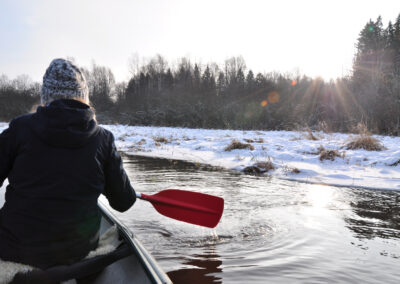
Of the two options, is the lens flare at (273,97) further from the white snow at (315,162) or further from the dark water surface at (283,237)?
the dark water surface at (283,237)

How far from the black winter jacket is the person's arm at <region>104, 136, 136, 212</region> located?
0.13m

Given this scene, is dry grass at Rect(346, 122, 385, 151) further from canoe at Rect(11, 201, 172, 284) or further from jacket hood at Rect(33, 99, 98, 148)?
jacket hood at Rect(33, 99, 98, 148)

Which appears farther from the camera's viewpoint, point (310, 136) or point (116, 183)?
point (310, 136)

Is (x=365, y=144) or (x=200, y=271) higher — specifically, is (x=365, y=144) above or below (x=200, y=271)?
above

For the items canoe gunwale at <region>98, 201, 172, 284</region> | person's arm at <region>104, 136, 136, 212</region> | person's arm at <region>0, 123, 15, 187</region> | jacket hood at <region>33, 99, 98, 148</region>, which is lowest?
canoe gunwale at <region>98, 201, 172, 284</region>

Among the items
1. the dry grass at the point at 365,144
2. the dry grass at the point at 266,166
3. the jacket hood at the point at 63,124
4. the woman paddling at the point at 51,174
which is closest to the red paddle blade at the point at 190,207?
the woman paddling at the point at 51,174

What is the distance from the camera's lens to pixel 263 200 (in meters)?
4.43

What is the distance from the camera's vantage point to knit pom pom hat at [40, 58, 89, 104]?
1520 millimetres

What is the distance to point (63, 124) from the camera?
1368 mm

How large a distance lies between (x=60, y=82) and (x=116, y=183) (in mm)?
644

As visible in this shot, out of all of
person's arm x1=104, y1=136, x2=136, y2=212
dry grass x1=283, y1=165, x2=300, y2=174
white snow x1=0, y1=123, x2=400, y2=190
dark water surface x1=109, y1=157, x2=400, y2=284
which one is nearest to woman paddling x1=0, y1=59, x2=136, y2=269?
person's arm x1=104, y1=136, x2=136, y2=212

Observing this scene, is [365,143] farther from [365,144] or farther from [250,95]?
[250,95]

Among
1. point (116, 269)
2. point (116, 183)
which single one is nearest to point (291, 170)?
point (116, 269)

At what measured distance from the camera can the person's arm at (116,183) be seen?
165 centimetres
